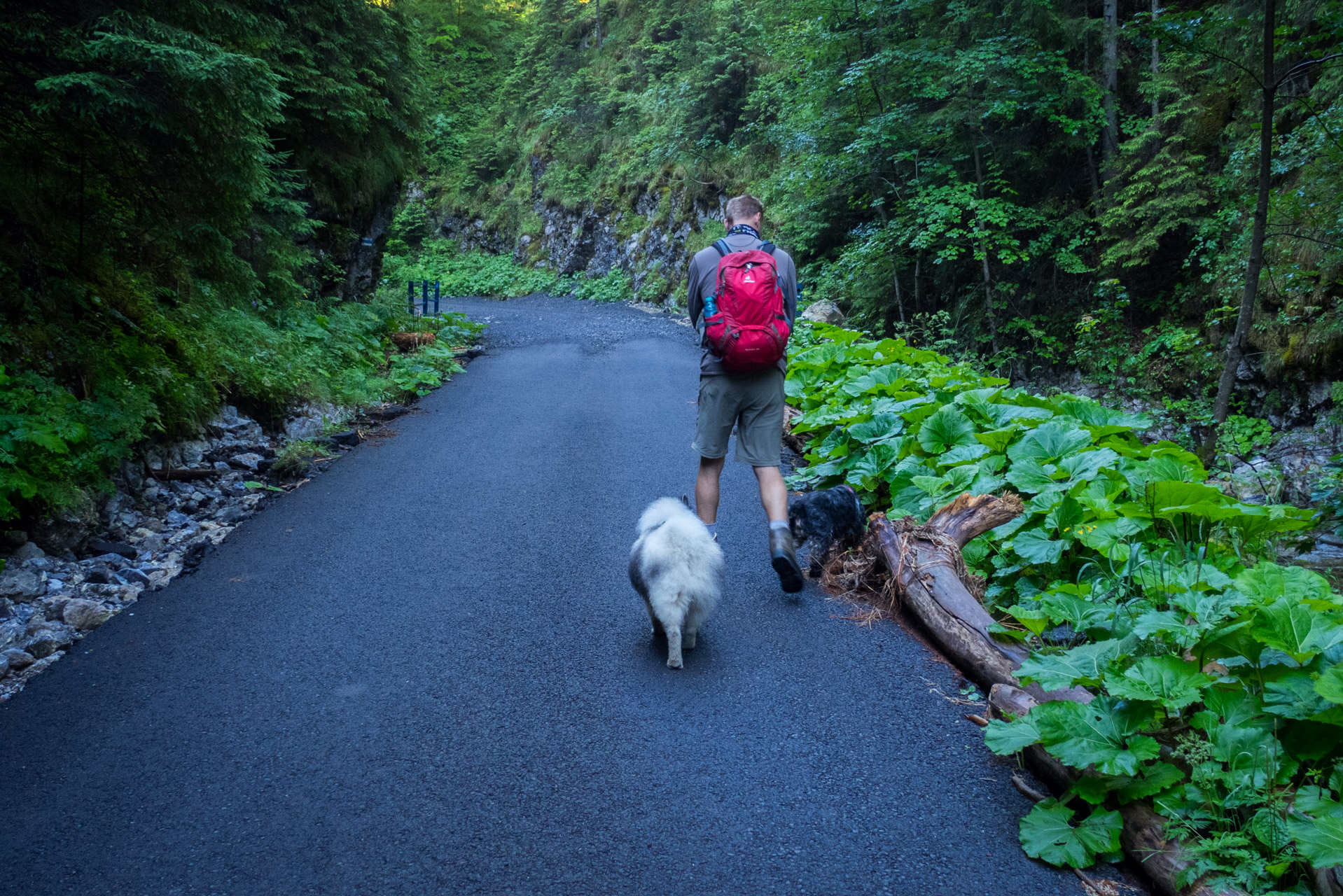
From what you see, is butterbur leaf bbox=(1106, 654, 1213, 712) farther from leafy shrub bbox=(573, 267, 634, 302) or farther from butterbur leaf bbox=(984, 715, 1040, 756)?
leafy shrub bbox=(573, 267, 634, 302)

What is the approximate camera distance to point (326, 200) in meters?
12.5

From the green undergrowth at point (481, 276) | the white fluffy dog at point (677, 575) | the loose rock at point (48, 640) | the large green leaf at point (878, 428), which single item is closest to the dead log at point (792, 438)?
the large green leaf at point (878, 428)

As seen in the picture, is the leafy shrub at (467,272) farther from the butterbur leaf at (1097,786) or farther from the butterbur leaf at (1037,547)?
the butterbur leaf at (1097,786)

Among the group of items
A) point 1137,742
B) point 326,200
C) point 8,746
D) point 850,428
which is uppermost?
point 326,200

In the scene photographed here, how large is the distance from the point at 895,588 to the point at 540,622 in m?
2.19

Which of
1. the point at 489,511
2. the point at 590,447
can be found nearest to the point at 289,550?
the point at 489,511

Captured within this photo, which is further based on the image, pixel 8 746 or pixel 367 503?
pixel 367 503

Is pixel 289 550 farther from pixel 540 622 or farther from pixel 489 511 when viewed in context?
pixel 540 622

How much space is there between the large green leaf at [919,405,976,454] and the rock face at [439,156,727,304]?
18627 millimetres

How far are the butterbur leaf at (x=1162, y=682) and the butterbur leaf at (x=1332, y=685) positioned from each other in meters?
0.34

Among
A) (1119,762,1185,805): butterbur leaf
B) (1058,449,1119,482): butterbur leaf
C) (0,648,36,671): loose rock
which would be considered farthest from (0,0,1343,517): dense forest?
(1119,762,1185,805): butterbur leaf

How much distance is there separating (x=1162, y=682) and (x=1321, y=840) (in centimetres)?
63

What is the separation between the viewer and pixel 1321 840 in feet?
6.43

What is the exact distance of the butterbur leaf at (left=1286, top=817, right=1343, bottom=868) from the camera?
1.92 meters
